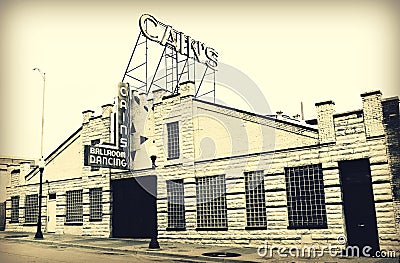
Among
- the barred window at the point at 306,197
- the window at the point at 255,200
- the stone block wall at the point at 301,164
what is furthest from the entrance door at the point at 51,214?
the barred window at the point at 306,197

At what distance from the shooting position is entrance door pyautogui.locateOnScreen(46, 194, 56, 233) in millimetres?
30500

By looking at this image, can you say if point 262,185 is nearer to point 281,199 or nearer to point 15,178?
point 281,199

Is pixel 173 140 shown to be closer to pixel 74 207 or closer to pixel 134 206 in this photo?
pixel 134 206

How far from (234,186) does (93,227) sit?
11.8 m

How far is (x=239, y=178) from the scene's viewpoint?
2048cm

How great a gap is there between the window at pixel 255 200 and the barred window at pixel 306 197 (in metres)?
1.40

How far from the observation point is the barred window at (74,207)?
28716 mm

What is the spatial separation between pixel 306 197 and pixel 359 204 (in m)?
2.33

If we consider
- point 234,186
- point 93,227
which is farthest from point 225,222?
point 93,227

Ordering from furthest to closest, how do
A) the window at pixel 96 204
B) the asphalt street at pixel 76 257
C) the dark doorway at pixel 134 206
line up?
the window at pixel 96 204 < the dark doorway at pixel 134 206 < the asphalt street at pixel 76 257

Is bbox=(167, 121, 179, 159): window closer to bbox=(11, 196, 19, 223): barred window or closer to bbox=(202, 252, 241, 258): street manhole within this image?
bbox=(202, 252, 241, 258): street manhole

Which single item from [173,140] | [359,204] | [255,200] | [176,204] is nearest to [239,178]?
[255,200]
